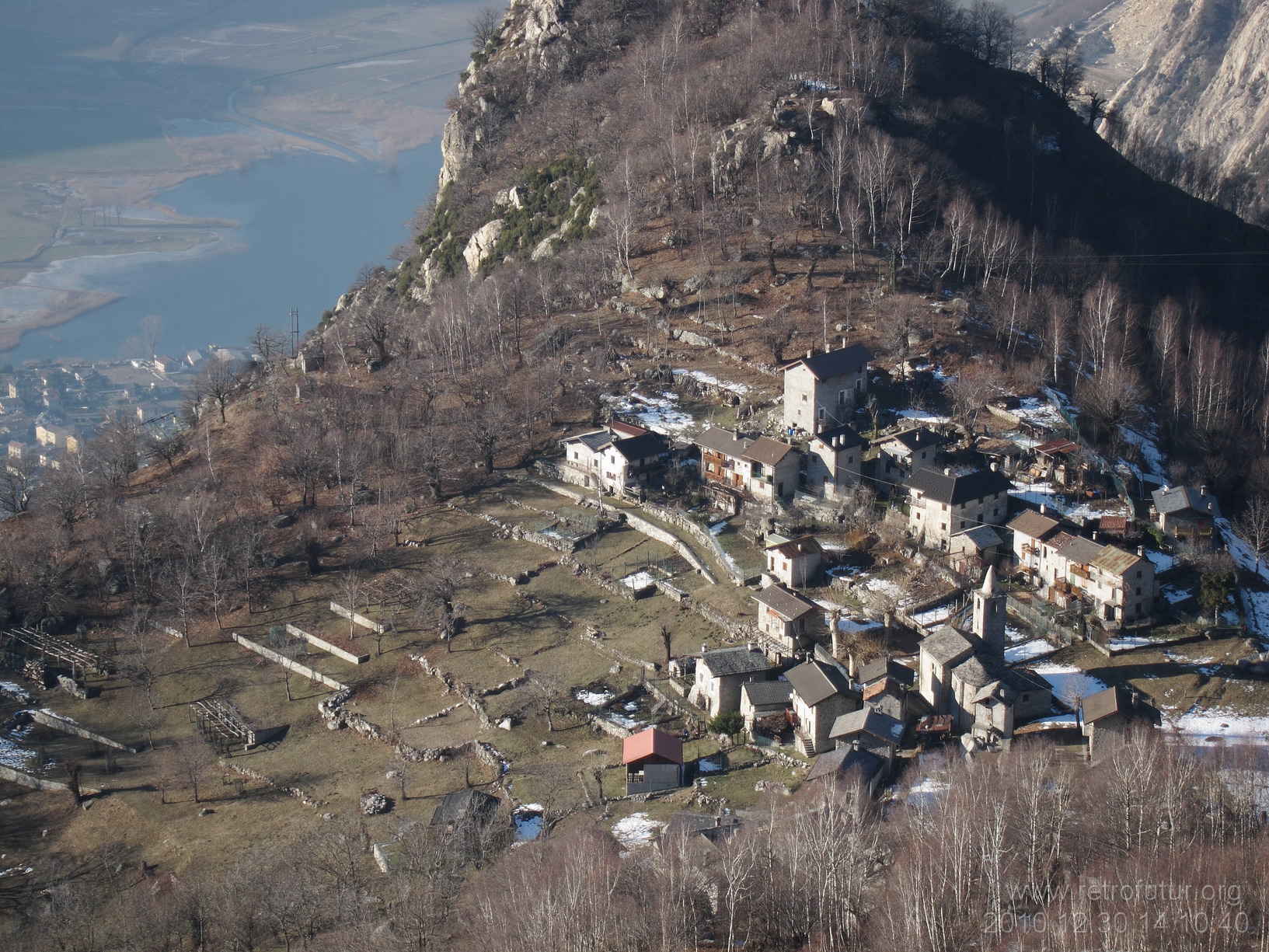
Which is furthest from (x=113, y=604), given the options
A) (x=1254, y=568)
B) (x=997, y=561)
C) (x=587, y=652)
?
(x=1254, y=568)

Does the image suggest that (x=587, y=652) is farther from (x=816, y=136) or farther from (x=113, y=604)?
(x=816, y=136)

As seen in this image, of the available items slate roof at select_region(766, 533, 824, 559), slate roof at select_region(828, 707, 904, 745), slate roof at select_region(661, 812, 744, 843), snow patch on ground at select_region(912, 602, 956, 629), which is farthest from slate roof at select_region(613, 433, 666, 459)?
slate roof at select_region(661, 812, 744, 843)

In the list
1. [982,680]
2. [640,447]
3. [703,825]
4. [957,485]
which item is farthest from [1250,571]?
[640,447]

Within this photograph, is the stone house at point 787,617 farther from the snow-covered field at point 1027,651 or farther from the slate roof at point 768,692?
the snow-covered field at point 1027,651

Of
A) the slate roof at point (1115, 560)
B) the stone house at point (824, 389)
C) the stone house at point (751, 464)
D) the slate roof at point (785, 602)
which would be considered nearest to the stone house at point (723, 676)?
the slate roof at point (785, 602)

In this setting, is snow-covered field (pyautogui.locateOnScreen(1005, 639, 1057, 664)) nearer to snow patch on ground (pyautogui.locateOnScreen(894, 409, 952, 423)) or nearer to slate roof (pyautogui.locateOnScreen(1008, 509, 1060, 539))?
slate roof (pyautogui.locateOnScreen(1008, 509, 1060, 539))

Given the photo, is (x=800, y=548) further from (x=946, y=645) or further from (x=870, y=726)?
(x=870, y=726)
